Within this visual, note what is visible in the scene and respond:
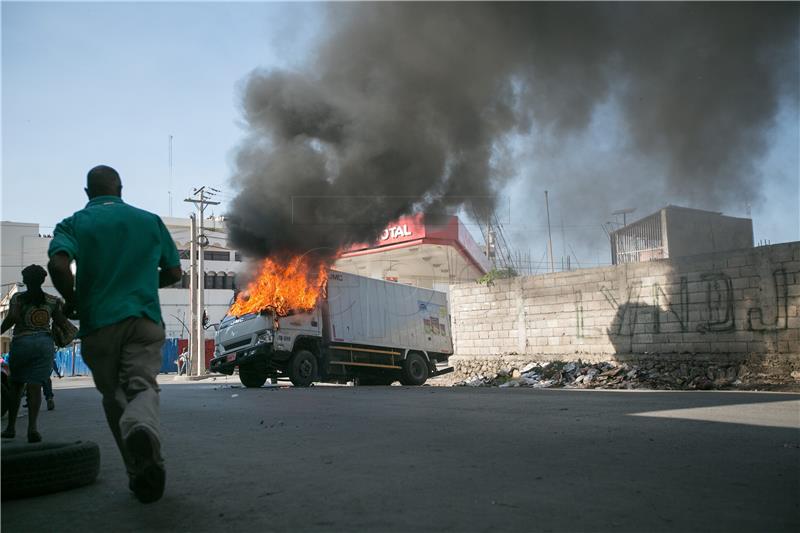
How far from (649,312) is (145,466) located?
1334cm

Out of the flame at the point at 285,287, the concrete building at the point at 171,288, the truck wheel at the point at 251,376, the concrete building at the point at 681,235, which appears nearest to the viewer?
the flame at the point at 285,287

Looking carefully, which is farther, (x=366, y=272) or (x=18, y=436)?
(x=366, y=272)

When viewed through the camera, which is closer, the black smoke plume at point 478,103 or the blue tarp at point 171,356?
the black smoke plume at point 478,103

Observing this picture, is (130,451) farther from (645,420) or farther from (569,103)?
(569,103)

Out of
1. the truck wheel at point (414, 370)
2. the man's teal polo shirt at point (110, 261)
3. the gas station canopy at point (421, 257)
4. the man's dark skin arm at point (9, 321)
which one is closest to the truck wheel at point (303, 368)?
the truck wheel at point (414, 370)

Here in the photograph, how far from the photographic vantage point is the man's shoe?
278cm

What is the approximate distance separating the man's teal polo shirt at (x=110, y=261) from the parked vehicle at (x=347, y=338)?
10521 mm

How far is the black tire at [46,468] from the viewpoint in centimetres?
319

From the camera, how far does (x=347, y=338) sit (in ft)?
51.0

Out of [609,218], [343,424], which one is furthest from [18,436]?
[609,218]

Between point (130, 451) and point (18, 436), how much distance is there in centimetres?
447

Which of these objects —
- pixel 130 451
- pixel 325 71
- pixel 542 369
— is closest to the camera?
pixel 130 451

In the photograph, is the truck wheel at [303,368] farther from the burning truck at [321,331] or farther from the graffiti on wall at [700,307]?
the graffiti on wall at [700,307]

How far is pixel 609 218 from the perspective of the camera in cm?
1580
